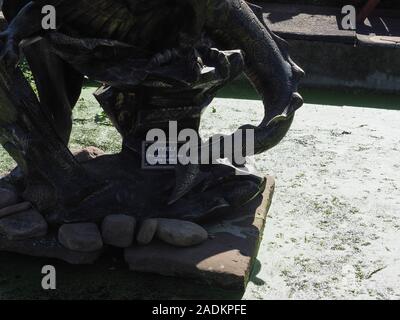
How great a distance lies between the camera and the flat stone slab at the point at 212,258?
2.74 meters

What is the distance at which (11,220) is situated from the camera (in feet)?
9.54

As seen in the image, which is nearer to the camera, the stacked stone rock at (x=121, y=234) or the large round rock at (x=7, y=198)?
the stacked stone rock at (x=121, y=234)

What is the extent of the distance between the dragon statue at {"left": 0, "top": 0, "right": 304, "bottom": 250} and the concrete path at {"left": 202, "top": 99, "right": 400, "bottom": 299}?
15.7 inches

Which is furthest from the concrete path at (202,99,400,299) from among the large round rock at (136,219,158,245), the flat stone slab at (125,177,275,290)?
the large round rock at (136,219,158,245)

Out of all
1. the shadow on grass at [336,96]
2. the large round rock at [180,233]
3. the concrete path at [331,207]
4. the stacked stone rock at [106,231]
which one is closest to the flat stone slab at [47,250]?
the stacked stone rock at [106,231]

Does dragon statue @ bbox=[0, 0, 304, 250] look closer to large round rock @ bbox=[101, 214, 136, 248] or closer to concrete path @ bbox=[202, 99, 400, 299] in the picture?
large round rock @ bbox=[101, 214, 136, 248]

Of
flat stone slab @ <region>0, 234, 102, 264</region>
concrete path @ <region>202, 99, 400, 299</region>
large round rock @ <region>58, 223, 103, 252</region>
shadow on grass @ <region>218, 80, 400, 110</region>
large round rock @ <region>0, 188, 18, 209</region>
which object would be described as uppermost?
large round rock @ <region>0, 188, 18, 209</region>

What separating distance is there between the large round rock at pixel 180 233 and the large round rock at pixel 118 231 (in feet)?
0.44

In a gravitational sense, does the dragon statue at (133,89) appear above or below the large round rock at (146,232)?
above

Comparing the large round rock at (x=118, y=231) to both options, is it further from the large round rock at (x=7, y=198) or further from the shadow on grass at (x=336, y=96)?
the shadow on grass at (x=336, y=96)

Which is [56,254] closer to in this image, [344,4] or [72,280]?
[72,280]

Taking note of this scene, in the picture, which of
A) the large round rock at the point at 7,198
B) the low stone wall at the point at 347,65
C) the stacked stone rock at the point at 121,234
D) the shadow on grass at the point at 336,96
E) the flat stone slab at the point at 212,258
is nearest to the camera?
the flat stone slab at the point at 212,258

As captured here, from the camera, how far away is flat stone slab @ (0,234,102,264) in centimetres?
286

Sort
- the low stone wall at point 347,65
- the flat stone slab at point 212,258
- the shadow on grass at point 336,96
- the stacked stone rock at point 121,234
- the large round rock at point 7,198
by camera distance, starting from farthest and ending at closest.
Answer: the low stone wall at point 347,65 → the shadow on grass at point 336,96 → the large round rock at point 7,198 → the stacked stone rock at point 121,234 → the flat stone slab at point 212,258
